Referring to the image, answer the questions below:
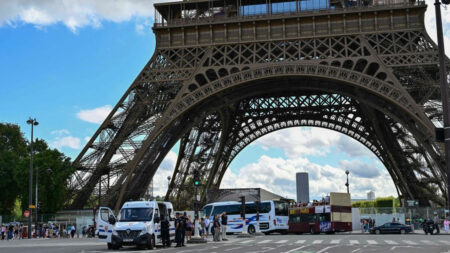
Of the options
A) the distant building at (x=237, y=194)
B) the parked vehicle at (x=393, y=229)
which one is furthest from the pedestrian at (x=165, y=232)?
the parked vehicle at (x=393, y=229)

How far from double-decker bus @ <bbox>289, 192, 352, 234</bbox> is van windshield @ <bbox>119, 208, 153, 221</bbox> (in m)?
22.6

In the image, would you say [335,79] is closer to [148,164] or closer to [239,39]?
[239,39]

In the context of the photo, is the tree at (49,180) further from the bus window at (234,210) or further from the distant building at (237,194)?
the bus window at (234,210)

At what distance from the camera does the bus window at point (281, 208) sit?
46.3 metres

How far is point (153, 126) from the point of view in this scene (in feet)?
142

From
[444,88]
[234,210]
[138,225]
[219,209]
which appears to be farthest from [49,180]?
[444,88]

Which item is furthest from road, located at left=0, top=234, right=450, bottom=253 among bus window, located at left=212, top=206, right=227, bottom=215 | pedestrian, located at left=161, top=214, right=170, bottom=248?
bus window, located at left=212, top=206, right=227, bottom=215

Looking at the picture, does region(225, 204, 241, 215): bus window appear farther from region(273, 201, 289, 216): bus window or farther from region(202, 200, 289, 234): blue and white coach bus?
region(273, 201, 289, 216): bus window

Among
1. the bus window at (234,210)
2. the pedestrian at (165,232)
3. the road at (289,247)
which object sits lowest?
the road at (289,247)

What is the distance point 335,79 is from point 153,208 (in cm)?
1913

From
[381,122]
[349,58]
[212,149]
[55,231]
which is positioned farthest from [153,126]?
[381,122]

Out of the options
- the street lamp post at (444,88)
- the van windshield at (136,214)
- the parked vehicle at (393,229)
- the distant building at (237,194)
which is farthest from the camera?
the distant building at (237,194)

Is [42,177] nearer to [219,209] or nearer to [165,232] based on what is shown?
[219,209]

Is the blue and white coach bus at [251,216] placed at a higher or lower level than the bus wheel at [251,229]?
higher
